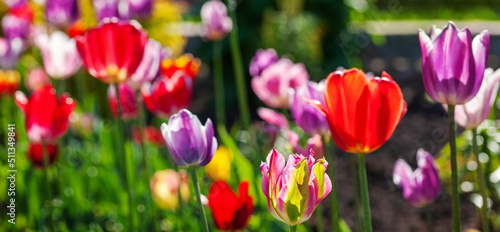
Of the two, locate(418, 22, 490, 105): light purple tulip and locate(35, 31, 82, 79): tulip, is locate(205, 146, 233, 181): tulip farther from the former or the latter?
locate(418, 22, 490, 105): light purple tulip

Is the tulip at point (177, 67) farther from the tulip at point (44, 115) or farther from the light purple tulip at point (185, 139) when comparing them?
the light purple tulip at point (185, 139)

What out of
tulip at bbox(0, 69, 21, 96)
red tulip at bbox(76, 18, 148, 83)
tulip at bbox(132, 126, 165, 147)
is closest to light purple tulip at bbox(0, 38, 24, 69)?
tulip at bbox(0, 69, 21, 96)

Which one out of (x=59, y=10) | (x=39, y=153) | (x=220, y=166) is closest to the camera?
(x=39, y=153)

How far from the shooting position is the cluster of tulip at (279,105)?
3.11ft

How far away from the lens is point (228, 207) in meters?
1.30

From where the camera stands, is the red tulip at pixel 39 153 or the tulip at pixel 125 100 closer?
the tulip at pixel 125 100

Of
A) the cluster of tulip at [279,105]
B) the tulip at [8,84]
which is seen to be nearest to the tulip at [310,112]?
the cluster of tulip at [279,105]

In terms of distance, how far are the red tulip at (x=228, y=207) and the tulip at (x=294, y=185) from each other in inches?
15.1

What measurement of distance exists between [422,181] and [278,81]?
649mm

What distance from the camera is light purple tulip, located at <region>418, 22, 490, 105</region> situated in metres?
0.96

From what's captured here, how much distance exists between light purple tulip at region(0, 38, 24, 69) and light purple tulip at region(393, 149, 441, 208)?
1.95m

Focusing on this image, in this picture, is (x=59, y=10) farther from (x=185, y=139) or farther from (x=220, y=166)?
(x=185, y=139)

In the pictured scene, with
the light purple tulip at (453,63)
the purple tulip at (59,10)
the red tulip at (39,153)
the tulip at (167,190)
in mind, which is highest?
the purple tulip at (59,10)

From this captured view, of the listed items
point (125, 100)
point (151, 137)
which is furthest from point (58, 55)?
point (151, 137)
